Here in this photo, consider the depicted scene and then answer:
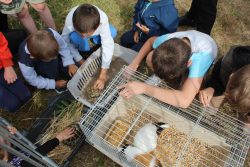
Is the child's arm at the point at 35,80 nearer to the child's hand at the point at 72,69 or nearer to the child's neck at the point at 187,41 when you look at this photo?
the child's hand at the point at 72,69

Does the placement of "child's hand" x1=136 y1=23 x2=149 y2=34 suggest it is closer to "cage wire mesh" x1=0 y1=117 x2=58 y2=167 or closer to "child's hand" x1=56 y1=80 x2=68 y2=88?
"child's hand" x1=56 y1=80 x2=68 y2=88

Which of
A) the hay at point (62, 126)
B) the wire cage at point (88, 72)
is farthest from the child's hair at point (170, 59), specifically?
the hay at point (62, 126)

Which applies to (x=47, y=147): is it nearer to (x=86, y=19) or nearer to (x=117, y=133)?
(x=117, y=133)

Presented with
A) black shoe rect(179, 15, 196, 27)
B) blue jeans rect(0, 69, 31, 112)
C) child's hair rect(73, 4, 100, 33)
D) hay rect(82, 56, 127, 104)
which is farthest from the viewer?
black shoe rect(179, 15, 196, 27)

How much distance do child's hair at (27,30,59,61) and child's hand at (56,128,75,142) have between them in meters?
0.68

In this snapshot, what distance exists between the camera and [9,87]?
3018 millimetres

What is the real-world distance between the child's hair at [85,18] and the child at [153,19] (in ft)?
2.05

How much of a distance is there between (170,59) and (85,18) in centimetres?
89

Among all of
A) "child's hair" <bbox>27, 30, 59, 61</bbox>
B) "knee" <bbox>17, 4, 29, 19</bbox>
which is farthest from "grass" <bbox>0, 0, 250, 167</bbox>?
"child's hair" <bbox>27, 30, 59, 61</bbox>

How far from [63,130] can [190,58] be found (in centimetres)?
129

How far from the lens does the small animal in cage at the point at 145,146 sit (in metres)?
2.49

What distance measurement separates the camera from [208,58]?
2730 mm

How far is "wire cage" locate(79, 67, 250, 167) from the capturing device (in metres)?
2.52

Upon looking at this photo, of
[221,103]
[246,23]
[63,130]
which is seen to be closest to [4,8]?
[63,130]
